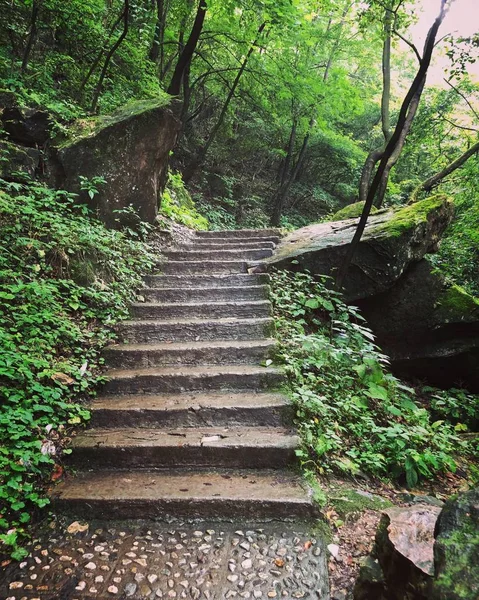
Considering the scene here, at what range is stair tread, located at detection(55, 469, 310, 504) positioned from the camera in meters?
2.58

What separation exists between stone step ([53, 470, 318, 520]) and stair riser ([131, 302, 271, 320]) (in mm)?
2329

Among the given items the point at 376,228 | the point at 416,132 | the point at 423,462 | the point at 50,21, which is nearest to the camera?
the point at 423,462

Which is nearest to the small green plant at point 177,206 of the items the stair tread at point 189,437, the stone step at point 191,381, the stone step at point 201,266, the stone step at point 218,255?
the stone step at point 218,255

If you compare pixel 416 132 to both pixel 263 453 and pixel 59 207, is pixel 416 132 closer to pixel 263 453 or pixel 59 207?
pixel 59 207

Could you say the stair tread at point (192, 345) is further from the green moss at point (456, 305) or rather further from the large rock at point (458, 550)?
the green moss at point (456, 305)

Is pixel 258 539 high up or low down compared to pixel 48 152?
down

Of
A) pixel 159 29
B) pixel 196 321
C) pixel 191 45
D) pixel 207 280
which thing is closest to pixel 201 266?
pixel 207 280

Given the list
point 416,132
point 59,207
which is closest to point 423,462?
point 59,207

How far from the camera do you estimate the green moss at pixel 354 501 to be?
8.70ft

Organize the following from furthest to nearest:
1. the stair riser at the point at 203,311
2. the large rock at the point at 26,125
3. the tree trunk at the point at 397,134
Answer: the large rock at the point at 26,125
the stair riser at the point at 203,311
the tree trunk at the point at 397,134

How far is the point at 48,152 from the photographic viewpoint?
516cm

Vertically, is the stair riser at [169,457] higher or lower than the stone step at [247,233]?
lower

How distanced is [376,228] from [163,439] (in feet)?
16.0

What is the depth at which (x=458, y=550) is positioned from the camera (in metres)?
1.35
